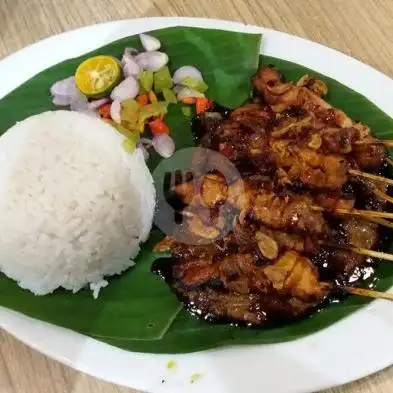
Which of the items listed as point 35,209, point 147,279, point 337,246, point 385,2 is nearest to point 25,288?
point 35,209

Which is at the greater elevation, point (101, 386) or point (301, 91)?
point (301, 91)

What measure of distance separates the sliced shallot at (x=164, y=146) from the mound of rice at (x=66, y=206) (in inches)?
9.3

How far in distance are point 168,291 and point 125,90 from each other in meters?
1.46

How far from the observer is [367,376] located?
3.48 m

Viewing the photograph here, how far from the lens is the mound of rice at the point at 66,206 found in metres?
3.58

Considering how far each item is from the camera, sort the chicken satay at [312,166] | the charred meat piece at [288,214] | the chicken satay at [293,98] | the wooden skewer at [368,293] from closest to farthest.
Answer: the wooden skewer at [368,293] < the charred meat piece at [288,214] < the chicken satay at [312,166] < the chicken satay at [293,98]

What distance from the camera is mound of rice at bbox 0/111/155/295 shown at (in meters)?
3.58

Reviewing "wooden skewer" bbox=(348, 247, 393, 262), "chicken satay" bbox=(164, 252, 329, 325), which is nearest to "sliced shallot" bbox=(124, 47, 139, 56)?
"chicken satay" bbox=(164, 252, 329, 325)

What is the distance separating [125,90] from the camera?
4.14m

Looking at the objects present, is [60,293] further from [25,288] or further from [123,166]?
[123,166]

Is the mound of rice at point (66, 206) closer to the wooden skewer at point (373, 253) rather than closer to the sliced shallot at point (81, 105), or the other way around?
the sliced shallot at point (81, 105)

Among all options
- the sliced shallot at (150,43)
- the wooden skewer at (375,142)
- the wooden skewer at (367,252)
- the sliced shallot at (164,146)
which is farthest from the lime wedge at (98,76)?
the wooden skewer at (367,252)

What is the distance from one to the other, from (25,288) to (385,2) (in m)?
3.54

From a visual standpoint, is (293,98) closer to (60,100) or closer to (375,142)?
(375,142)
